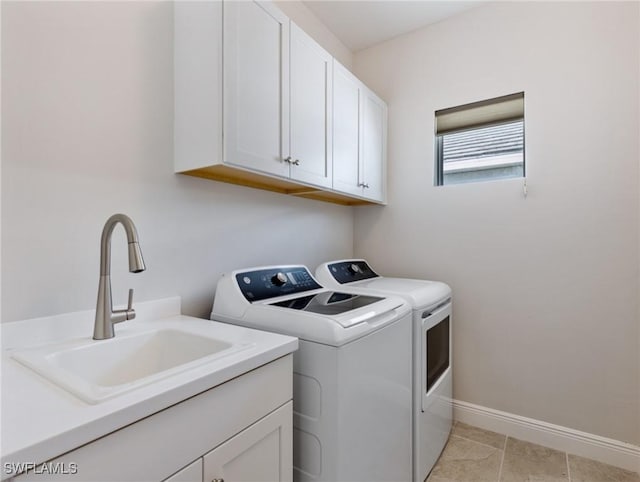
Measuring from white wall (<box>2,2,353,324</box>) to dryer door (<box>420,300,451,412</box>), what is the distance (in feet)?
3.39

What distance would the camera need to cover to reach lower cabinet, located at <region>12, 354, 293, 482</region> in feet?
1.87

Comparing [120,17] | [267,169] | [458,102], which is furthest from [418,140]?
[120,17]

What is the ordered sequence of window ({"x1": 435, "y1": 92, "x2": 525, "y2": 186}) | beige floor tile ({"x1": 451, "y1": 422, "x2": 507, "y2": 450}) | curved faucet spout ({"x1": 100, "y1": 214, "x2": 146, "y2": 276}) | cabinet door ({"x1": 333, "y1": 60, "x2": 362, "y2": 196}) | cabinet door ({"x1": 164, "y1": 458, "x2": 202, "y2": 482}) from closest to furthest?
cabinet door ({"x1": 164, "y1": 458, "x2": 202, "y2": 482}) → curved faucet spout ({"x1": 100, "y1": 214, "x2": 146, "y2": 276}) → cabinet door ({"x1": 333, "y1": 60, "x2": 362, "y2": 196}) → beige floor tile ({"x1": 451, "y1": 422, "x2": 507, "y2": 450}) → window ({"x1": 435, "y1": 92, "x2": 525, "y2": 186})

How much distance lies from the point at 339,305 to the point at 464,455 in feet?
4.20

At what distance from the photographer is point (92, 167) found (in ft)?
3.75

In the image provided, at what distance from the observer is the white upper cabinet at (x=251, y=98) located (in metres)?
1.24

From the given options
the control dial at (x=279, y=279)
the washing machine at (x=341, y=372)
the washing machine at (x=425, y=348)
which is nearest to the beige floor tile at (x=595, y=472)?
the washing machine at (x=425, y=348)

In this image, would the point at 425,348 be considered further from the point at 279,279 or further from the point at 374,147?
the point at 374,147

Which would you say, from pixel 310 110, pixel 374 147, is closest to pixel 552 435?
pixel 374 147

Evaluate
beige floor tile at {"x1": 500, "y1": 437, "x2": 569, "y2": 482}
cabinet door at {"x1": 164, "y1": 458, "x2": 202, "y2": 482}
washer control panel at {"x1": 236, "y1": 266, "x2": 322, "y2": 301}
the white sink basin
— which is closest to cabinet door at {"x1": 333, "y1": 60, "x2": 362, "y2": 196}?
washer control panel at {"x1": 236, "y1": 266, "x2": 322, "y2": 301}

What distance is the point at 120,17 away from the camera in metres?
1.22

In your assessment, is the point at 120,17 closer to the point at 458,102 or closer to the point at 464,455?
the point at 458,102

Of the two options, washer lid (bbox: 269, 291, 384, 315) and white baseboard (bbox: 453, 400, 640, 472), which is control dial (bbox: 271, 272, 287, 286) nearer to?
washer lid (bbox: 269, 291, 384, 315)

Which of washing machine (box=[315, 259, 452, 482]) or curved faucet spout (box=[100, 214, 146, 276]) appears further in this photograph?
washing machine (box=[315, 259, 452, 482])
